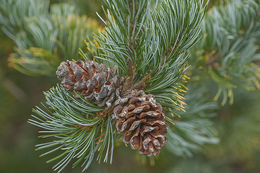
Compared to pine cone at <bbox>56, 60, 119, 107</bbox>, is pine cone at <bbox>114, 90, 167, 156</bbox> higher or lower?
lower

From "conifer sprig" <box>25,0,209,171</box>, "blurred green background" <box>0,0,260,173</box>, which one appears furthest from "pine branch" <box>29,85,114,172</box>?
"blurred green background" <box>0,0,260,173</box>

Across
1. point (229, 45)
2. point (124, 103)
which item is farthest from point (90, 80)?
point (229, 45)

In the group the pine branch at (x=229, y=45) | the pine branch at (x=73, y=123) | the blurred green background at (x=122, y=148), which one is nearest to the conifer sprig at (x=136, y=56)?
the pine branch at (x=73, y=123)

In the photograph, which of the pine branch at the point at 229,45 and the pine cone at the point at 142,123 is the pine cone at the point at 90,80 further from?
the pine branch at the point at 229,45

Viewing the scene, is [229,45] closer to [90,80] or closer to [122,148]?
[90,80]

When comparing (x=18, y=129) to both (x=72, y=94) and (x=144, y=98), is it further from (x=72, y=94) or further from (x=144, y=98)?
(x=144, y=98)

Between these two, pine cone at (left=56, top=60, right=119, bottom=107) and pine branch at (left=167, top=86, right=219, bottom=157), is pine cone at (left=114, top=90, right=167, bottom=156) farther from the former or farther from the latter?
pine branch at (left=167, top=86, right=219, bottom=157)
